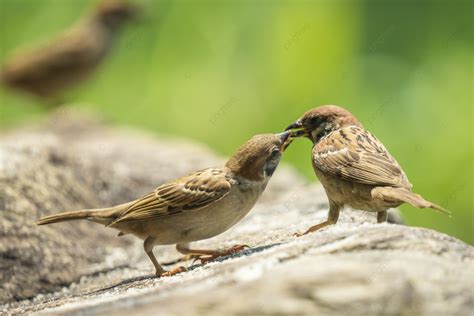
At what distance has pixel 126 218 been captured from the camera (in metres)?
4.70

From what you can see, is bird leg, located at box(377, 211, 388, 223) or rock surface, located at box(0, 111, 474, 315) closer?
rock surface, located at box(0, 111, 474, 315)

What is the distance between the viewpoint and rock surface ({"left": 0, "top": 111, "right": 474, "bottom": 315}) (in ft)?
9.57

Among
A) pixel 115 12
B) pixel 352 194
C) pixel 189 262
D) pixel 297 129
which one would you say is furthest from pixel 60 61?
pixel 352 194

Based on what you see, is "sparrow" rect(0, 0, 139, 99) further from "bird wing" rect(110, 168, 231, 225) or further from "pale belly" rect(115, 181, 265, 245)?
"pale belly" rect(115, 181, 265, 245)

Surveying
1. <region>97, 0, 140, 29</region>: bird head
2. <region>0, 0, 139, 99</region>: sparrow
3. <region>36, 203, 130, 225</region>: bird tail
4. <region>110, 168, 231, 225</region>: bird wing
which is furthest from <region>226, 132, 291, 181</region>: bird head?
<region>97, 0, 140, 29</region>: bird head

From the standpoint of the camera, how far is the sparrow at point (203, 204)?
4.56 meters

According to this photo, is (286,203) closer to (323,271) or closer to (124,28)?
(323,271)

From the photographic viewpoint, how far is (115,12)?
12.6m

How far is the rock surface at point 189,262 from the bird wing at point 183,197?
33cm

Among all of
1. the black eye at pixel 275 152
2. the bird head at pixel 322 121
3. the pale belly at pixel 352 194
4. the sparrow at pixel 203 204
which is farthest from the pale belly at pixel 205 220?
the bird head at pixel 322 121

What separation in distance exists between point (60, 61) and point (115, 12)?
1.33 m

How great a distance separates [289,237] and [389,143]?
11.8ft

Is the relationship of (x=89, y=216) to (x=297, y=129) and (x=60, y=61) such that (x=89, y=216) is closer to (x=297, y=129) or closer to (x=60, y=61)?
(x=297, y=129)

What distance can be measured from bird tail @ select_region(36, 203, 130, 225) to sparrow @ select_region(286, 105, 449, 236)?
3.59ft
